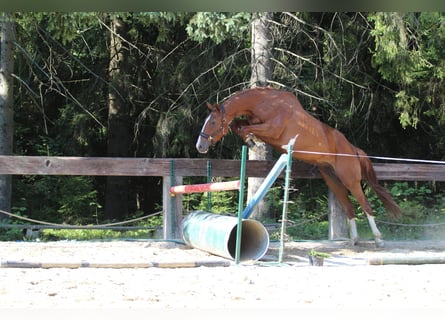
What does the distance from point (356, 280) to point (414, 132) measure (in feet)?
39.2

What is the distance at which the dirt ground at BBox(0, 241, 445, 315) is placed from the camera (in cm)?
448

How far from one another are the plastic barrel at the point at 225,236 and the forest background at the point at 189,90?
14.0ft

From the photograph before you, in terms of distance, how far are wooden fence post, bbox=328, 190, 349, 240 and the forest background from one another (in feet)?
7.85

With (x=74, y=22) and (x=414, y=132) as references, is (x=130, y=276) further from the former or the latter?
(x=414, y=132)

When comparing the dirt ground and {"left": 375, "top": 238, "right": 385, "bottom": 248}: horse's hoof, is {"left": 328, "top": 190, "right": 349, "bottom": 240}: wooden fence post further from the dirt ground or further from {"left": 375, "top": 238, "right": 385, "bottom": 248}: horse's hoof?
the dirt ground

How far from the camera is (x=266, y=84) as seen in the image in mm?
11242

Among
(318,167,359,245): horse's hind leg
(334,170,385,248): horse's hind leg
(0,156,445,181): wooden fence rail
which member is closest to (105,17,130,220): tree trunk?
(0,156,445,181): wooden fence rail

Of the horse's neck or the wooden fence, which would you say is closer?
the horse's neck

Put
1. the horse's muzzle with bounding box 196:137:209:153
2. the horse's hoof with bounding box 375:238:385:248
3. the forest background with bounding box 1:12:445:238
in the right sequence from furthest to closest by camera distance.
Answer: the forest background with bounding box 1:12:445:238 → the horse's hoof with bounding box 375:238:385:248 → the horse's muzzle with bounding box 196:137:209:153

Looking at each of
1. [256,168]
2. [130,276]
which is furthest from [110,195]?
[130,276]

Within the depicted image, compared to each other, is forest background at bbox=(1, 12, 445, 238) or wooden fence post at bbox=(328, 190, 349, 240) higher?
forest background at bbox=(1, 12, 445, 238)

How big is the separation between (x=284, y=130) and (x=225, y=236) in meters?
2.19

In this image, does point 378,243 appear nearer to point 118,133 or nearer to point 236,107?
point 236,107

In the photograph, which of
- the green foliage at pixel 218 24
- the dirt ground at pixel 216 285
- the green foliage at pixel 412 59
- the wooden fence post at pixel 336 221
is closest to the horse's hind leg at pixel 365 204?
the wooden fence post at pixel 336 221
